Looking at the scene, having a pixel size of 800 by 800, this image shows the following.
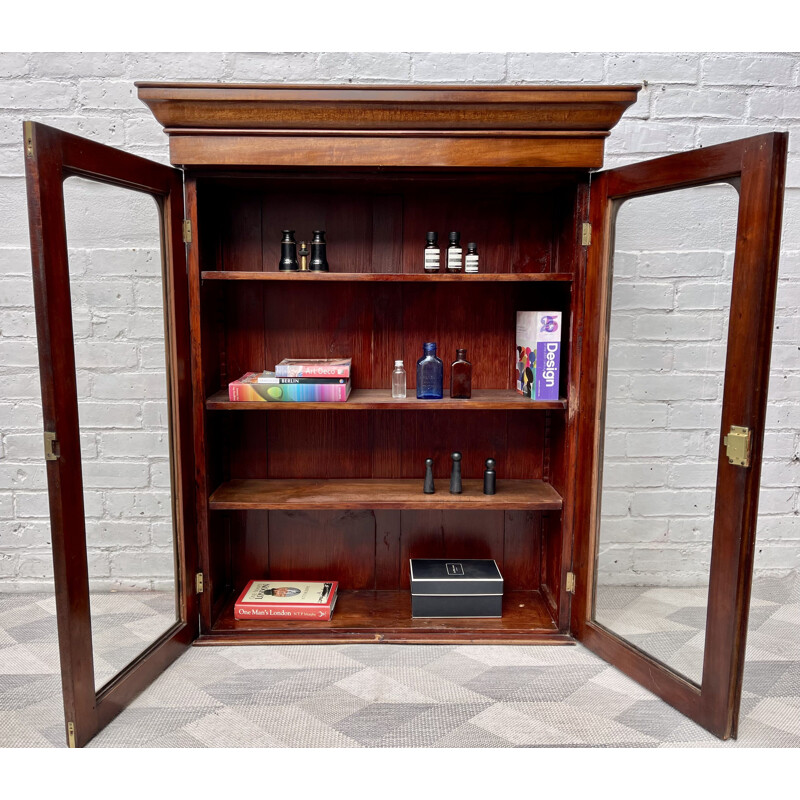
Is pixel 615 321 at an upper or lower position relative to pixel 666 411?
upper

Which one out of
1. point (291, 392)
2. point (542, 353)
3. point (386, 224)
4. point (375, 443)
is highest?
point (386, 224)

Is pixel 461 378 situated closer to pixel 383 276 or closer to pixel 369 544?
pixel 383 276

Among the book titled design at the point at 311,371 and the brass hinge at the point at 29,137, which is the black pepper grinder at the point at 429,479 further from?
the brass hinge at the point at 29,137

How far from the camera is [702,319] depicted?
6.30ft

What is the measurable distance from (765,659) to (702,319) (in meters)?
1.06

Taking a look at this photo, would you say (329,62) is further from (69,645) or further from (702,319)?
(69,645)

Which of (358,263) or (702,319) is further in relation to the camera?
(358,263)

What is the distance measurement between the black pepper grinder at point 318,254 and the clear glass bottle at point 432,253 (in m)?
0.33

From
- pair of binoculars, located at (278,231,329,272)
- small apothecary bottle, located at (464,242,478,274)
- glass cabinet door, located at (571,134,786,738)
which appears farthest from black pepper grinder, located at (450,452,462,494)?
pair of binoculars, located at (278,231,329,272)

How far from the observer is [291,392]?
2.13 metres

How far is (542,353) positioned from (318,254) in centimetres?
79

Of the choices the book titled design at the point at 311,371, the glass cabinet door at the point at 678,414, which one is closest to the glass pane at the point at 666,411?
the glass cabinet door at the point at 678,414

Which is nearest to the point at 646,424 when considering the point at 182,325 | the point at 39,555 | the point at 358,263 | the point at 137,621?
the point at 358,263

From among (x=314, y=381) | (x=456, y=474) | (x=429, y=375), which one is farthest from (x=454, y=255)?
(x=456, y=474)
